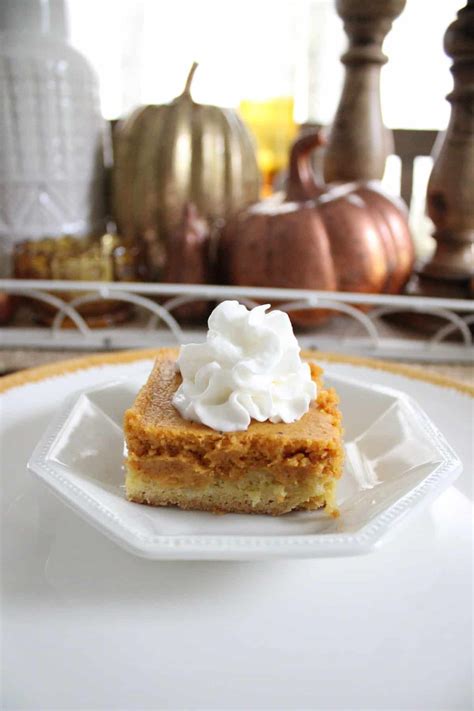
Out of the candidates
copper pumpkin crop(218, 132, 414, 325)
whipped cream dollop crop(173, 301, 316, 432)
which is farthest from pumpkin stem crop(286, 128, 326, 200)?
whipped cream dollop crop(173, 301, 316, 432)

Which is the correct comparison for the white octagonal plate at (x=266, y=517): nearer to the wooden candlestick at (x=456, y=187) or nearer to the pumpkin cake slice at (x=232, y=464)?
the pumpkin cake slice at (x=232, y=464)

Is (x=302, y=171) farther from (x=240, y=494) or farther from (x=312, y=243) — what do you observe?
(x=240, y=494)

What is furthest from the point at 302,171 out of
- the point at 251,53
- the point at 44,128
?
the point at 251,53

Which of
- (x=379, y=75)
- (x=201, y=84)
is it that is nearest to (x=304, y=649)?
(x=379, y=75)

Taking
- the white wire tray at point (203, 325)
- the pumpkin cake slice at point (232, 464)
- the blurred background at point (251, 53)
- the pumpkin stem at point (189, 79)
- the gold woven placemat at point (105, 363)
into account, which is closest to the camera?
the pumpkin cake slice at point (232, 464)

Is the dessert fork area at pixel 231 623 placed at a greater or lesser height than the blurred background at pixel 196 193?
lesser

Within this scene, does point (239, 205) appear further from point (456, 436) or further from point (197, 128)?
point (456, 436)

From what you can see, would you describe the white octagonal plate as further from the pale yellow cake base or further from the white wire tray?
the white wire tray

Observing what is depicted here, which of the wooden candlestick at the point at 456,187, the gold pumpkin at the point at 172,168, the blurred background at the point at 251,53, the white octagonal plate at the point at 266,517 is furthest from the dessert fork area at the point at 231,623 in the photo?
the blurred background at the point at 251,53
